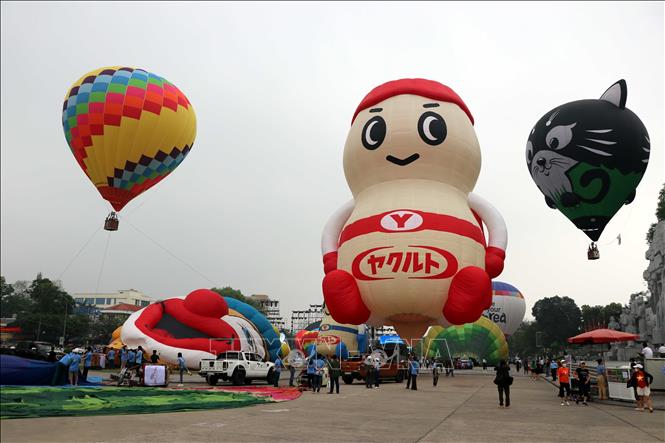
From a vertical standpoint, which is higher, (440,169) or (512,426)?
(440,169)

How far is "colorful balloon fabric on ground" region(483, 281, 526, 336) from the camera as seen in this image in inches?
1966

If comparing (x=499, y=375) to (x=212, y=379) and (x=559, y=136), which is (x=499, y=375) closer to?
(x=212, y=379)

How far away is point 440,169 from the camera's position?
1977 cm

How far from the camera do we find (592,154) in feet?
65.6

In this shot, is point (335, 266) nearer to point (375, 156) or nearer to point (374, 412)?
point (375, 156)

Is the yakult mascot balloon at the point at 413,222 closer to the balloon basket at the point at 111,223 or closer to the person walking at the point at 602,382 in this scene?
the person walking at the point at 602,382

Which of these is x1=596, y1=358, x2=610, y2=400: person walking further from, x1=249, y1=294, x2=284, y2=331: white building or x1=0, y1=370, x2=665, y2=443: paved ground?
x1=249, y1=294, x2=284, y2=331: white building

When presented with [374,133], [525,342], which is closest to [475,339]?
[374,133]

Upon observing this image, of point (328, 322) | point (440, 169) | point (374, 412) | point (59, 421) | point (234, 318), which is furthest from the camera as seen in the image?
point (328, 322)

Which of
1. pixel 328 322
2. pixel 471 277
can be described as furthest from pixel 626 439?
pixel 328 322

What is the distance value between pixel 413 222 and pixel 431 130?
128 inches

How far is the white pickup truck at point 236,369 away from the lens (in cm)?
1889

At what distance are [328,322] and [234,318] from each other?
9.69 meters

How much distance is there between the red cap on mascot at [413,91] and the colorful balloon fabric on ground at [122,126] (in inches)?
296
